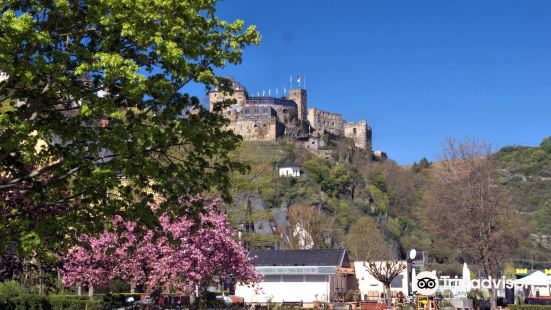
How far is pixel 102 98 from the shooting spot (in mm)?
12750

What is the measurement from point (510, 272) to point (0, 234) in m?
81.9

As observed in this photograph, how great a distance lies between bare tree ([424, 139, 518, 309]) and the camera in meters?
43.1

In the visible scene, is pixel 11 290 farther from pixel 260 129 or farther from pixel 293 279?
pixel 260 129

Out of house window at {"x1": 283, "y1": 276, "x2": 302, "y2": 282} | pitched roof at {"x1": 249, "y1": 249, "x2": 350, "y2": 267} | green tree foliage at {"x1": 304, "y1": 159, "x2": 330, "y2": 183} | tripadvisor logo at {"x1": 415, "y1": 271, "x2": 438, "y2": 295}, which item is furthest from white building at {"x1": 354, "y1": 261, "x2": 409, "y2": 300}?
green tree foliage at {"x1": 304, "y1": 159, "x2": 330, "y2": 183}

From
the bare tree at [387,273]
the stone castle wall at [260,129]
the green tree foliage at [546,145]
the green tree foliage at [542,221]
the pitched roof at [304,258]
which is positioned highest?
the stone castle wall at [260,129]

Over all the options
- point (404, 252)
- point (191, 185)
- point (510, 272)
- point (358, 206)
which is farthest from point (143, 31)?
point (358, 206)

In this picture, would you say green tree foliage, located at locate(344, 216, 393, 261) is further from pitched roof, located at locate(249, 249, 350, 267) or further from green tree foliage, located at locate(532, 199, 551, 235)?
green tree foliage, located at locate(532, 199, 551, 235)

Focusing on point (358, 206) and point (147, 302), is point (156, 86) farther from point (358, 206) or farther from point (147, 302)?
point (358, 206)

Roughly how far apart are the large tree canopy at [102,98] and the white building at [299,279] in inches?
1347

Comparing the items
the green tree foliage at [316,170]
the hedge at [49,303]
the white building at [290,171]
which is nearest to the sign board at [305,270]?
the hedge at [49,303]

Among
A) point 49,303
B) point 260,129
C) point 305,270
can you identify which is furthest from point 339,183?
point 49,303

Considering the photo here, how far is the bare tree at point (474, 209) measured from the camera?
4306 cm

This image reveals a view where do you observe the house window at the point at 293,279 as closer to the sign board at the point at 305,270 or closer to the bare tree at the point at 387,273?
the sign board at the point at 305,270

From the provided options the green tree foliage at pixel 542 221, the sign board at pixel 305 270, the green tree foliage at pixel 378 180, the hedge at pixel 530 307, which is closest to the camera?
the hedge at pixel 530 307
